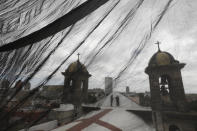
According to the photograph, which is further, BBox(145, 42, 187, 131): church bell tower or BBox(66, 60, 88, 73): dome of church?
BBox(145, 42, 187, 131): church bell tower

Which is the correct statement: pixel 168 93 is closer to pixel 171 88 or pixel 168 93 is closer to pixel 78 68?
pixel 171 88

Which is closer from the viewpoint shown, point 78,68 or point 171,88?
point 78,68

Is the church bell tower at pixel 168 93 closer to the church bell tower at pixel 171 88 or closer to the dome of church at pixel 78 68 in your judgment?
the church bell tower at pixel 171 88

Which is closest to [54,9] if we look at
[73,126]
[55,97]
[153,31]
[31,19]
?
[31,19]

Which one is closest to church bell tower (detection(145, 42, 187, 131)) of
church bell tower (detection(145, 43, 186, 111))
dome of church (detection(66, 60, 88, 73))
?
church bell tower (detection(145, 43, 186, 111))

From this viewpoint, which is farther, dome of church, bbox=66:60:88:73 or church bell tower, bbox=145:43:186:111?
church bell tower, bbox=145:43:186:111

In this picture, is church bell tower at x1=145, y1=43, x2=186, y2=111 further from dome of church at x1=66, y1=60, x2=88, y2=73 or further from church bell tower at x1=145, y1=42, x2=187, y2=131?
dome of church at x1=66, y1=60, x2=88, y2=73

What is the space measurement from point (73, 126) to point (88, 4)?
24.4 feet

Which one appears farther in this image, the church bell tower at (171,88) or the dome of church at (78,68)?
the church bell tower at (171,88)

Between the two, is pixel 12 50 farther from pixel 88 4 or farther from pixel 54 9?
pixel 88 4

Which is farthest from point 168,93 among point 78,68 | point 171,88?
point 78,68

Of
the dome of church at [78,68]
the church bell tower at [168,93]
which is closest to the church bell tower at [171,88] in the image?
the church bell tower at [168,93]

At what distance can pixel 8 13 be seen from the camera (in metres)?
1.91

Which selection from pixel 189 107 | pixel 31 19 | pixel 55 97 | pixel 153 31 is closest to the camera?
pixel 55 97
